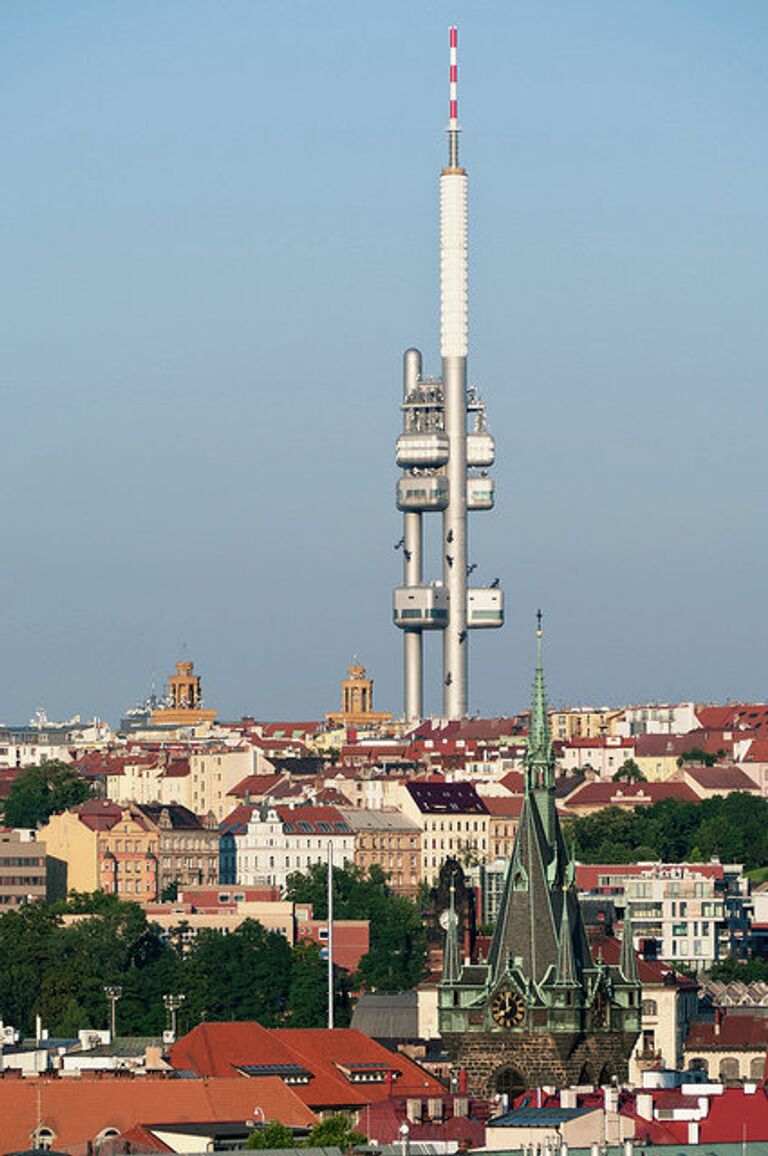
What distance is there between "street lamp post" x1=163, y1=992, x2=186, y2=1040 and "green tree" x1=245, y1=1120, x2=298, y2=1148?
47061mm

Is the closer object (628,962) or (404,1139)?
(404,1139)

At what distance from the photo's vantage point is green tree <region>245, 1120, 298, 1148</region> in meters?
86.3

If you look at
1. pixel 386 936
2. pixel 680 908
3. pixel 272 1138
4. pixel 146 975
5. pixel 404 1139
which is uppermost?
pixel 680 908

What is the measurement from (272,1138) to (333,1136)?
1.84 m

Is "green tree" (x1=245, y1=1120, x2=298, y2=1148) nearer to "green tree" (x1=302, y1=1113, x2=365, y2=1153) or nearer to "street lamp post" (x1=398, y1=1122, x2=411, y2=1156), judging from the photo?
"green tree" (x1=302, y1=1113, x2=365, y2=1153)

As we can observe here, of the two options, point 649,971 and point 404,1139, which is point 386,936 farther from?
point 404,1139

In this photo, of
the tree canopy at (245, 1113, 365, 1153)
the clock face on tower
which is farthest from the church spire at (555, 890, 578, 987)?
the tree canopy at (245, 1113, 365, 1153)

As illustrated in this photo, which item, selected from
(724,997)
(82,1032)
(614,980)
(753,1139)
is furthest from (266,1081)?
(724,997)

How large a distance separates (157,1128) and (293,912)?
331ft

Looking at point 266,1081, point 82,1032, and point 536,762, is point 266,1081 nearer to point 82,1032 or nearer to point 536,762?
point 536,762

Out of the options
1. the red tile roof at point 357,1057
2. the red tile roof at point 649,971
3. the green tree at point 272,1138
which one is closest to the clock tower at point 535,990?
the red tile roof at point 357,1057

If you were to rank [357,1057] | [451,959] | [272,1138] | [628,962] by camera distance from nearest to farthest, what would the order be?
1. [272,1138]
2. [451,959]
3. [628,962]
4. [357,1057]

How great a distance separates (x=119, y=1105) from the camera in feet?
310

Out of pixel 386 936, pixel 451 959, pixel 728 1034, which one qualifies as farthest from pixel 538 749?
pixel 386 936
